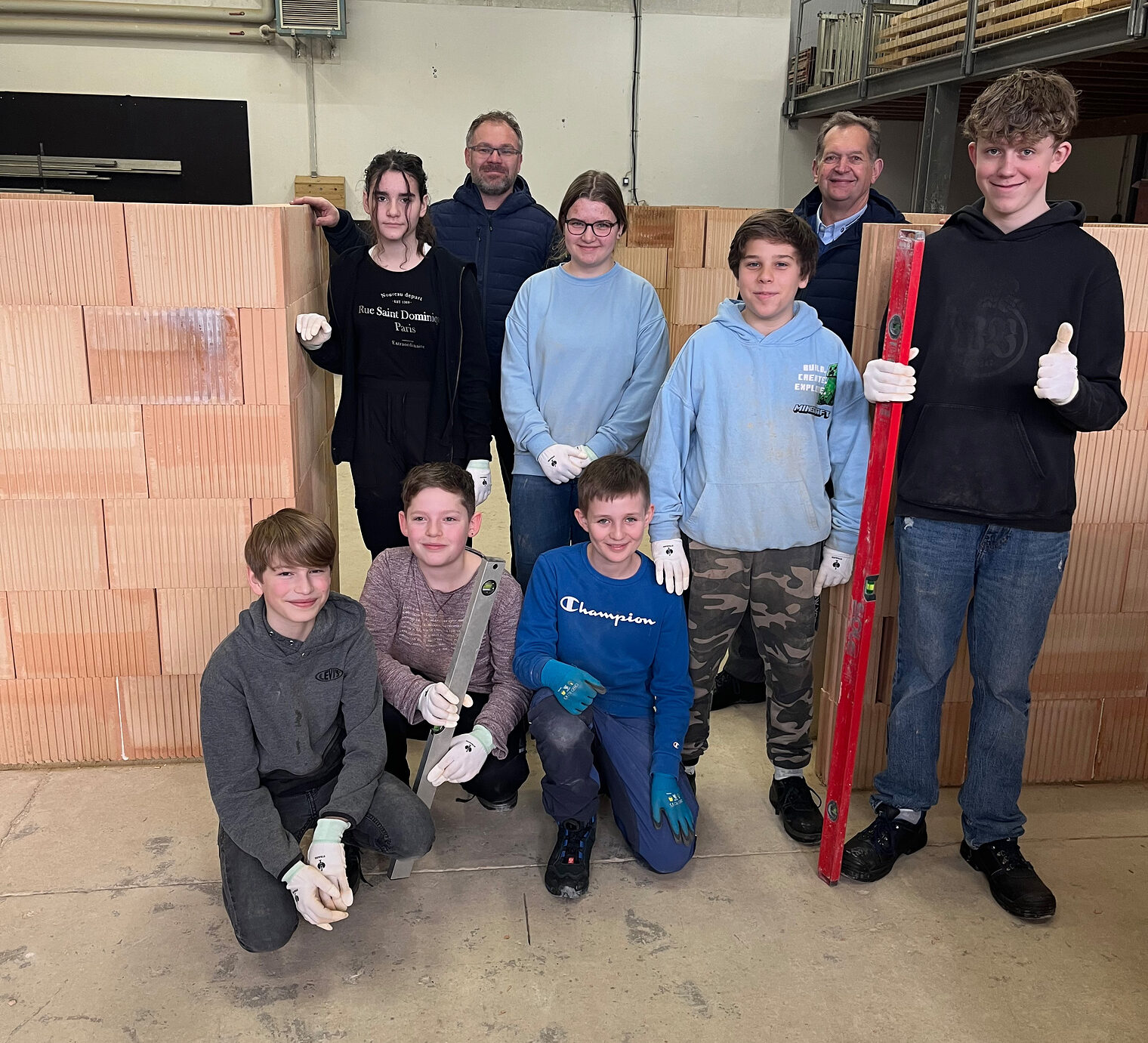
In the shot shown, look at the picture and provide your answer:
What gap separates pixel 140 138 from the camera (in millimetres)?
9172

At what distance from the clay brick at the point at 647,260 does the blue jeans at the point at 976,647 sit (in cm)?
380

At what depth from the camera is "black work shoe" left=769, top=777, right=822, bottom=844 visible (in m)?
2.55

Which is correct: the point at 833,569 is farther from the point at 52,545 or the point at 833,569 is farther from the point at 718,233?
the point at 718,233

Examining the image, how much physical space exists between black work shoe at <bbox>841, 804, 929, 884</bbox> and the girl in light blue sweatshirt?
3.74ft

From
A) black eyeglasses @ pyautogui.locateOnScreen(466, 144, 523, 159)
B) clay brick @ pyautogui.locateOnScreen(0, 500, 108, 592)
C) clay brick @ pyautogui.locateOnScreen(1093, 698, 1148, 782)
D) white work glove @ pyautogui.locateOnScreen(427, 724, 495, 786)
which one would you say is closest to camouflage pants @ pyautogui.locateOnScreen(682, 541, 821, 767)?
white work glove @ pyautogui.locateOnScreen(427, 724, 495, 786)

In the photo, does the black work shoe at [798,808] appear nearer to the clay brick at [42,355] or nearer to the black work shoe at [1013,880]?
the black work shoe at [1013,880]

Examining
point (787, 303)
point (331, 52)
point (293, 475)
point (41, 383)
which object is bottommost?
point (293, 475)

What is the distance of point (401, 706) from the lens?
2377 mm

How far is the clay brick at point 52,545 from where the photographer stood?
264 cm

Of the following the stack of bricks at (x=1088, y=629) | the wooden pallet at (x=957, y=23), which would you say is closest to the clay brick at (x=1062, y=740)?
the stack of bricks at (x=1088, y=629)

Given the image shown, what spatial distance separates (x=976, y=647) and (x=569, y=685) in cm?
95

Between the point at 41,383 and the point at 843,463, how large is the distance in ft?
6.68

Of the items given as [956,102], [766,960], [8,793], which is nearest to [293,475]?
[8,793]

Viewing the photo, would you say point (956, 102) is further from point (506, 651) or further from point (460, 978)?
point (460, 978)
